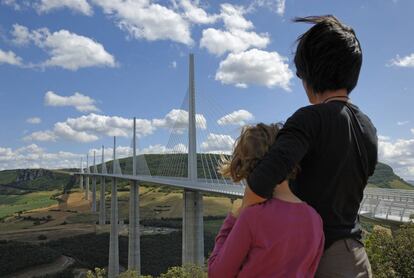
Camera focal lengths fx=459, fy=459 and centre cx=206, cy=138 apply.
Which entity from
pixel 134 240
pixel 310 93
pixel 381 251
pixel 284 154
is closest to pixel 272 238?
pixel 284 154

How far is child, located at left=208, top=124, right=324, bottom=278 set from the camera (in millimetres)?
1422

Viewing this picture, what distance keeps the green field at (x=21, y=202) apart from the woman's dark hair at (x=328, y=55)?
88.8m

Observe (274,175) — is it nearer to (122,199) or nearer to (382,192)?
(382,192)

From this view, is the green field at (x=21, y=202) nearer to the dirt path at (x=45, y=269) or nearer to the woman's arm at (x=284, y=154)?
the dirt path at (x=45, y=269)

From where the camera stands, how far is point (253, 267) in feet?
4.75

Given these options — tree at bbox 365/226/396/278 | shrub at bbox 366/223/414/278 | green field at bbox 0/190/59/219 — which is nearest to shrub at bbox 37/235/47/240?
green field at bbox 0/190/59/219

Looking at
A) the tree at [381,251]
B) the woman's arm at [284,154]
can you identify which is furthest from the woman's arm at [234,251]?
the tree at [381,251]

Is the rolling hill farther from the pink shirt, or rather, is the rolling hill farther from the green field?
the pink shirt

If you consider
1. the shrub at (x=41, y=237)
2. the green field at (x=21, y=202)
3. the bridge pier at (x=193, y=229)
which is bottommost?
the shrub at (x=41, y=237)

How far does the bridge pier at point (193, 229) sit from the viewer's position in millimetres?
24438

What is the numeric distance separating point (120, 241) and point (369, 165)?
53957 millimetres

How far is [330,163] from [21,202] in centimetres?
11250

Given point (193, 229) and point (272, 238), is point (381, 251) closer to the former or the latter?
point (272, 238)

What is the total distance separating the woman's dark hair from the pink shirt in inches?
18.5
